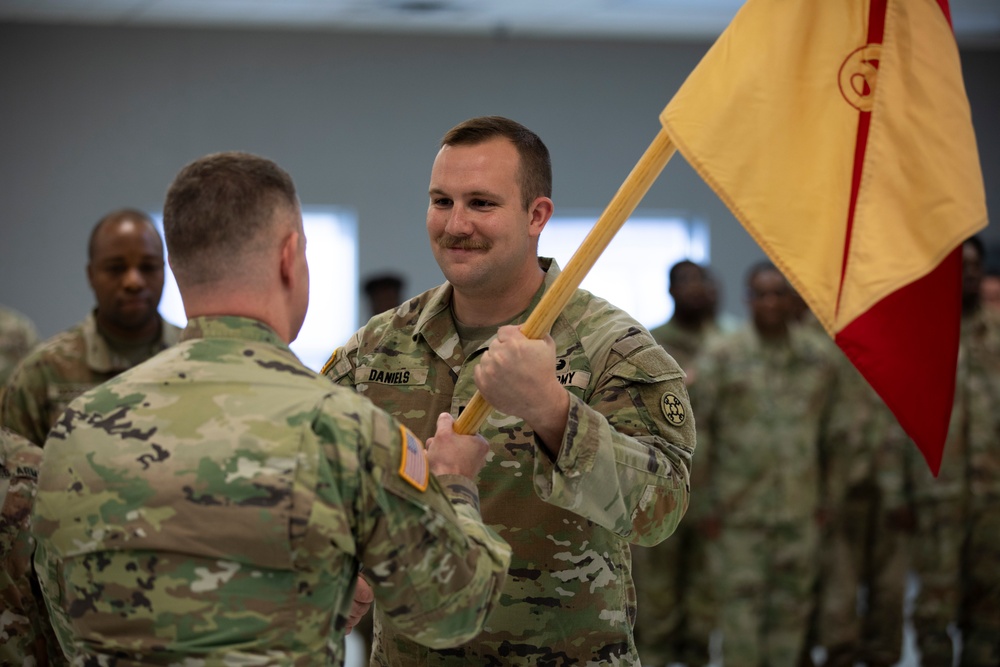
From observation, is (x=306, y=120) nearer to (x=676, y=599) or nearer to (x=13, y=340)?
(x=13, y=340)

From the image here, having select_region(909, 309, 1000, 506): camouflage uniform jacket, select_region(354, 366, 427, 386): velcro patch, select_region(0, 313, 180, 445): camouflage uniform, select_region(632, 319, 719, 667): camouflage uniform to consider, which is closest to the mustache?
select_region(354, 366, 427, 386): velcro patch

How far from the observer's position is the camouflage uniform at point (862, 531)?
5637 mm

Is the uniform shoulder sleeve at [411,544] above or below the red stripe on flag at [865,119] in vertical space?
below

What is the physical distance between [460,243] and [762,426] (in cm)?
367

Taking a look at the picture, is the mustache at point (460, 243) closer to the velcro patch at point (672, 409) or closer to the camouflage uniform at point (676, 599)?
the velcro patch at point (672, 409)

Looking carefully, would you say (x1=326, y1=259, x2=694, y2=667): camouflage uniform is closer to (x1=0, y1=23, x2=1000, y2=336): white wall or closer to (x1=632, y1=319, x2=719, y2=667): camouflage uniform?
(x1=632, y1=319, x2=719, y2=667): camouflage uniform

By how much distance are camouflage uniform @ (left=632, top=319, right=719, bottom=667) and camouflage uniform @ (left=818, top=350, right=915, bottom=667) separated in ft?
1.86

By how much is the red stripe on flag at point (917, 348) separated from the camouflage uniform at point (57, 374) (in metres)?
2.39

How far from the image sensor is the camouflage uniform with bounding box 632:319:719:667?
5.76 meters

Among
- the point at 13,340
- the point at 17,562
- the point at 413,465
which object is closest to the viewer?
the point at 413,465

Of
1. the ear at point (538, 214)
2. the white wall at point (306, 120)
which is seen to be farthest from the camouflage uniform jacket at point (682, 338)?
the ear at point (538, 214)

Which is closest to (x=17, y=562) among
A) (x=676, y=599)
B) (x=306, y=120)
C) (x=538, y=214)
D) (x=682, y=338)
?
(x=538, y=214)

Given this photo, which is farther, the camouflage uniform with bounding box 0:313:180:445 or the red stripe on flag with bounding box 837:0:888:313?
the camouflage uniform with bounding box 0:313:180:445

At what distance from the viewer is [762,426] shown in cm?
566
